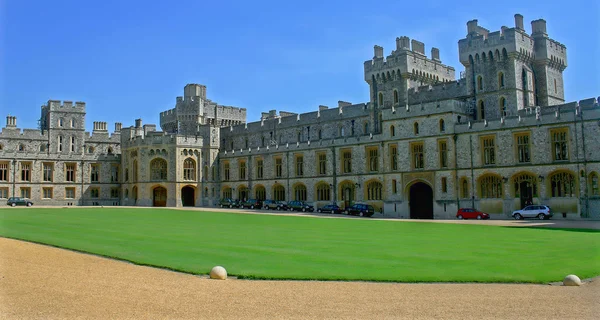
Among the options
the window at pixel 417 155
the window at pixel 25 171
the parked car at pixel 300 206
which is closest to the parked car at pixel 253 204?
the parked car at pixel 300 206

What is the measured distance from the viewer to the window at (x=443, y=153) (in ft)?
137

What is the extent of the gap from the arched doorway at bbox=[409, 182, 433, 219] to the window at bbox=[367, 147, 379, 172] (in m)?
4.05

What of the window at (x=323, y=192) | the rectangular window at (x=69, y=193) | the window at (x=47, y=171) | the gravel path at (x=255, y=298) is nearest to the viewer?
the gravel path at (x=255, y=298)

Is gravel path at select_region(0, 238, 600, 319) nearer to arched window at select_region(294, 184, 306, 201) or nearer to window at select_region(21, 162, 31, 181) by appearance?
arched window at select_region(294, 184, 306, 201)

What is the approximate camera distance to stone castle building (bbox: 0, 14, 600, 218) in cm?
3766

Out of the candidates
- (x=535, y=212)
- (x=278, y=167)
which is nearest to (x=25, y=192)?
(x=278, y=167)

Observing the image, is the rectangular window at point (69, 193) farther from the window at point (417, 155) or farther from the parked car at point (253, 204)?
the window at point (417, 155)

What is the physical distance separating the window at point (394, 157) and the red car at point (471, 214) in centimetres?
788

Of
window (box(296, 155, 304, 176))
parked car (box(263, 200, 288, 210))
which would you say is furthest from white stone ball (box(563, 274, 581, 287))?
window (box(296, 155, 304, 176))

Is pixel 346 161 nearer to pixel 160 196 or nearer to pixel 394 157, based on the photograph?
pixel 394 157

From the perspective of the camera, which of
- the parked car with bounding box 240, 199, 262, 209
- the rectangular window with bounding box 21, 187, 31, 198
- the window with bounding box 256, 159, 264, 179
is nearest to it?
the parked car with bounding box 240, 199, 262, 209

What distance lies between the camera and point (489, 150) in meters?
39.9

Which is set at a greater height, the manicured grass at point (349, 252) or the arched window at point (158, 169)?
the arched window at point (158, 169)

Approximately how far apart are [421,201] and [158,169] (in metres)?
28.8
